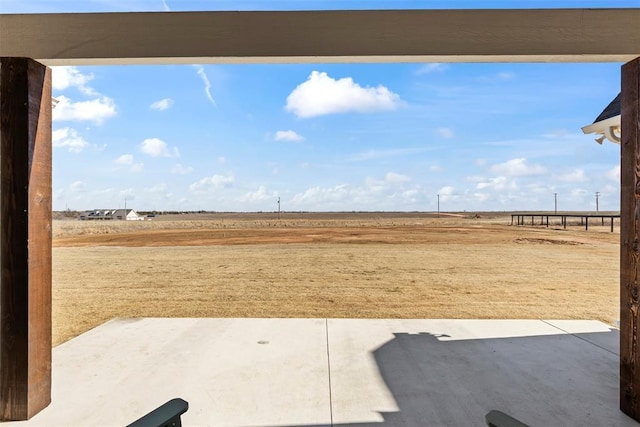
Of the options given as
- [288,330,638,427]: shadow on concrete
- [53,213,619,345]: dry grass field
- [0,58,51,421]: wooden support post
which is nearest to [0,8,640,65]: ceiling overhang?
[0,58,51,421]: wooden support post

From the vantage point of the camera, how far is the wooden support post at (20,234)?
2459 millimetres

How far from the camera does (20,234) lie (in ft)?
8.08

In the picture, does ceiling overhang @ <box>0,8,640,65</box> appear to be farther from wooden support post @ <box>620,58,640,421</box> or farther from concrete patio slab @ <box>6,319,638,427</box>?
concrete patio slab @ <box>6,319,638,427</box>

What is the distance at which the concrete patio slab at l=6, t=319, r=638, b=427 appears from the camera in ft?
8.63

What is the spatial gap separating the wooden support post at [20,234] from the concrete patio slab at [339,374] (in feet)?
1.09

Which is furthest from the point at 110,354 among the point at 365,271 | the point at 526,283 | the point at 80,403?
the point at 526,283

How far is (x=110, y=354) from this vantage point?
369 centimetres

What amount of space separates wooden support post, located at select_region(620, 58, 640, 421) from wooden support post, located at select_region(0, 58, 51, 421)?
409 cm

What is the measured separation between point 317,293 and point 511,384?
5.28 meters

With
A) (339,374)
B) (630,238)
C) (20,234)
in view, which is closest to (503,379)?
(339,374)

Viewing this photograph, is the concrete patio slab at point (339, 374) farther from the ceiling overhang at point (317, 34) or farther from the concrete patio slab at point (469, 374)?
the ceiling overhang at point (317, 34)

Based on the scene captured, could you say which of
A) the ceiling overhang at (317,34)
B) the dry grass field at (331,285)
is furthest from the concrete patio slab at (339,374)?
the ceiling overhang at (317,34)

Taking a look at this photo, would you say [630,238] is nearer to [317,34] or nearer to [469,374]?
[469,374]

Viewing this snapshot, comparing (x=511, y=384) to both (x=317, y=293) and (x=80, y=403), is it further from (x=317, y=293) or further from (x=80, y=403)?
(x=317, y=293)
